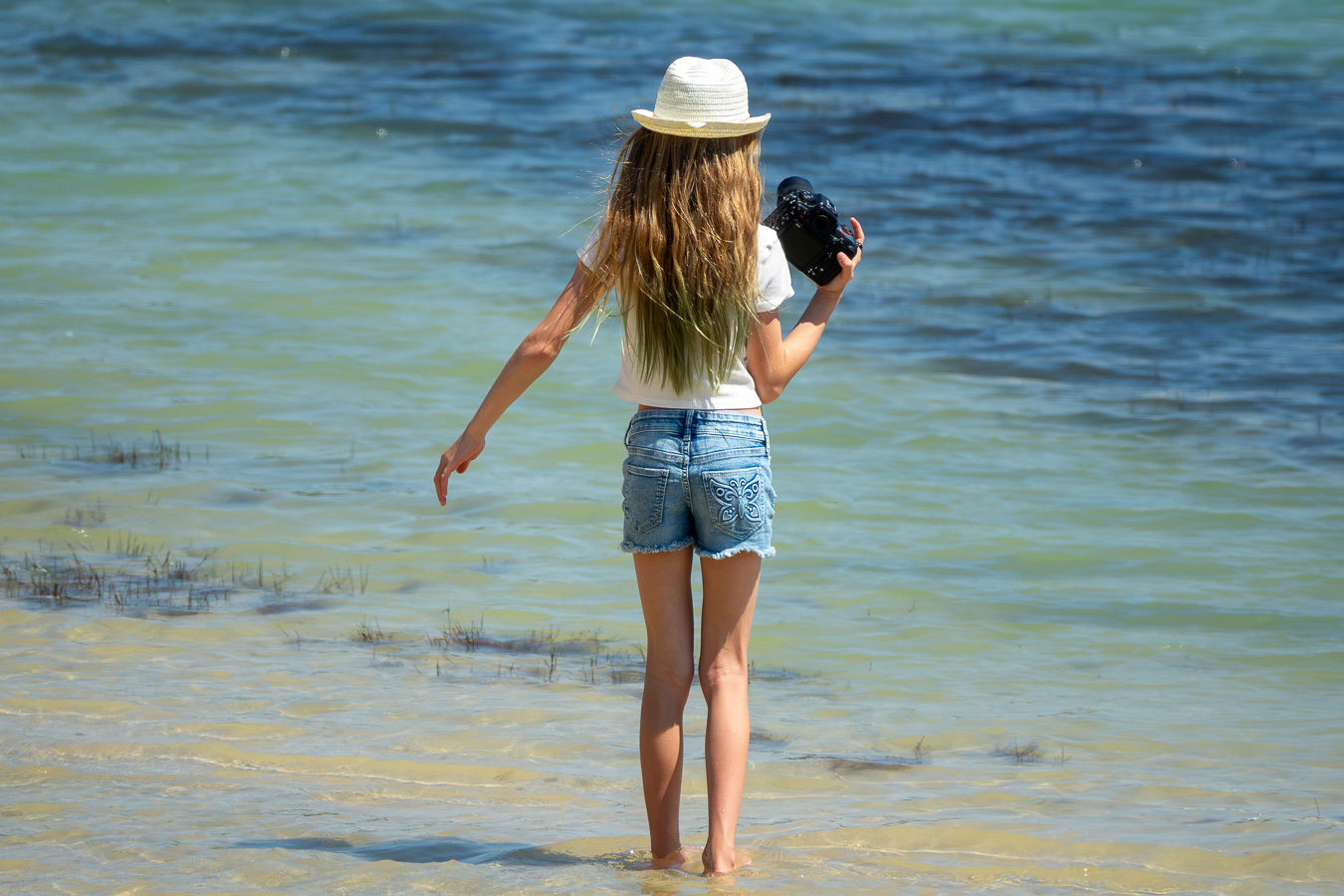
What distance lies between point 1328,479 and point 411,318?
25.2 feet

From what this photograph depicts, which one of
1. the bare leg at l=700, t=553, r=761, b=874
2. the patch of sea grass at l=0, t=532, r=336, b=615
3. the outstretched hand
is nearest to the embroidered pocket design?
the bare leg at l=700, t=553, r=761, b=874

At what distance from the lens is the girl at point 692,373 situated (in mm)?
3594

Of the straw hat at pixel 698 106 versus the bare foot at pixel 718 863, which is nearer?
the straw hat at pixel 698 106

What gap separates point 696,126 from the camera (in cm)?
353

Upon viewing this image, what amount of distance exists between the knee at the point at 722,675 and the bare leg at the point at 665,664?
0.17 feet

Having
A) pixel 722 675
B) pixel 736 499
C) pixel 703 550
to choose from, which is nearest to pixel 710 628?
pixel 722 675

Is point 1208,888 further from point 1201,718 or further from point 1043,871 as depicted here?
point 1201,718

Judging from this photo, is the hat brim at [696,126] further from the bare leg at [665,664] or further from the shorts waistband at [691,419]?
the bare leg at [665,664]

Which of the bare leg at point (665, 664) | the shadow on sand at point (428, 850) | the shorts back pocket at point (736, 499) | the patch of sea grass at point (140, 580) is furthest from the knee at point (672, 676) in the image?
the patch of sea grass at point (140, 580)

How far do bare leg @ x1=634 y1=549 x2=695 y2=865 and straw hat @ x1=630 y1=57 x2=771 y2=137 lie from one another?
3.63ft

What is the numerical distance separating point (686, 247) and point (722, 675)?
1.15 m

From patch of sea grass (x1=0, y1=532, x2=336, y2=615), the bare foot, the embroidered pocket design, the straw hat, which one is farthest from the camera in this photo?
patch of sea grass (x1=0, y1=532, x2=336, y2=615)

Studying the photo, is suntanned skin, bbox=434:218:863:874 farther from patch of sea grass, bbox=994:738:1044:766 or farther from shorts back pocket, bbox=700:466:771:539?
patch of sea grass, bbox=994:738:1044:766

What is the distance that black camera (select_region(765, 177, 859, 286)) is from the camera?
12.2 ft
